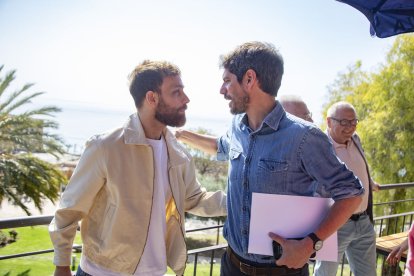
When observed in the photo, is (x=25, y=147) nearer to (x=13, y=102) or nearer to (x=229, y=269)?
(x=13, y=102)

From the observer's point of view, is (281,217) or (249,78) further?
(249,78)

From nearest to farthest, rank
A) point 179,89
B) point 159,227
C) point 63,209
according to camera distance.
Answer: point 63,209 → point 159,227 → point 179,89

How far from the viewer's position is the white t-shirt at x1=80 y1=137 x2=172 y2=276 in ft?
5.68

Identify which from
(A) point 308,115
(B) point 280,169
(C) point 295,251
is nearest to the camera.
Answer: (C) point 295,251

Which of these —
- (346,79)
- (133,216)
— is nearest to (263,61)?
(133,216)

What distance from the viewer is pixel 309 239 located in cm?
143

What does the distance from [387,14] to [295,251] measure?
1734mm

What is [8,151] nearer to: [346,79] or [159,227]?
[159,227]

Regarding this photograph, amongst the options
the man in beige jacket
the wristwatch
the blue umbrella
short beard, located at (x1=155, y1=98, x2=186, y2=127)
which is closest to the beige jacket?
the man in beige jacket

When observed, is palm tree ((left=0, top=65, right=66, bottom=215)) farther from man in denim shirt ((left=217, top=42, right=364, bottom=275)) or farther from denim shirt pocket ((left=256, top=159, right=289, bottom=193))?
denim shirt pocket ((left=256, top=159, right=289, bottom=193))

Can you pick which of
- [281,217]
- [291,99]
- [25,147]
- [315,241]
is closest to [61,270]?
[281,217]

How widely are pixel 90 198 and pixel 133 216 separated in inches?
8.4

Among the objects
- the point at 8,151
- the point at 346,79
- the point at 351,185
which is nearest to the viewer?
the point at 351,185

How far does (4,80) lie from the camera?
11.9 m
